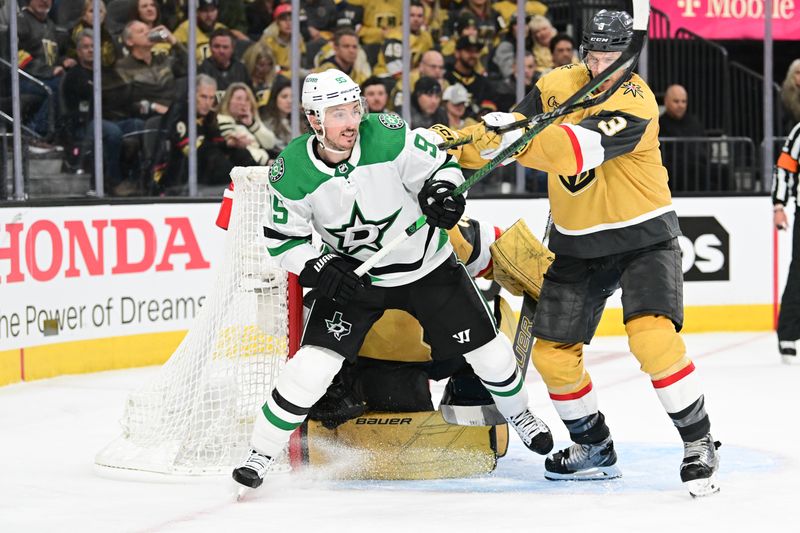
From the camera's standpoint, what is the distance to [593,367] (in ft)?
19.7

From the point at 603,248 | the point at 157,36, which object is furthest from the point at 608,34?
the point at 157,36

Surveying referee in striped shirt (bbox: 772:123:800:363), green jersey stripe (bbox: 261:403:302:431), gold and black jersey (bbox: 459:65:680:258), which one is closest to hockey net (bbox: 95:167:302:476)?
green jersey stripe (bbox: 261:403:302:431)

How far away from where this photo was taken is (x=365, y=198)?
3.47m

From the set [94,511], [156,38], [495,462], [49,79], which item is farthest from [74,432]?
[156,38]

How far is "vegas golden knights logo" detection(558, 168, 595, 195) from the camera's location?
138 inches

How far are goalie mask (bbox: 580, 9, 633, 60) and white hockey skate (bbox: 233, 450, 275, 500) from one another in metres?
1.28

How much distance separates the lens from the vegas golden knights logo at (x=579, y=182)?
3498 mm

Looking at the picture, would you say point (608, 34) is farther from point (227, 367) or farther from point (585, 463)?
point (227, 367)

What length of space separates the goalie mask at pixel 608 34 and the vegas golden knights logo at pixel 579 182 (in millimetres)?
299

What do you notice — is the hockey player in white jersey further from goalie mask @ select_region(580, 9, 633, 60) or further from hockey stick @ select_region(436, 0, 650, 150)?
goalie mask @ select_region(580, 9, 633, 60)

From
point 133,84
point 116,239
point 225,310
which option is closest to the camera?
point 225,310

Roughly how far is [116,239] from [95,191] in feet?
1.09

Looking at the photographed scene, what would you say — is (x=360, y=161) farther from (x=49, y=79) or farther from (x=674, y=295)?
(x=49, y=79)

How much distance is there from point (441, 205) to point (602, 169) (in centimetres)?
42
